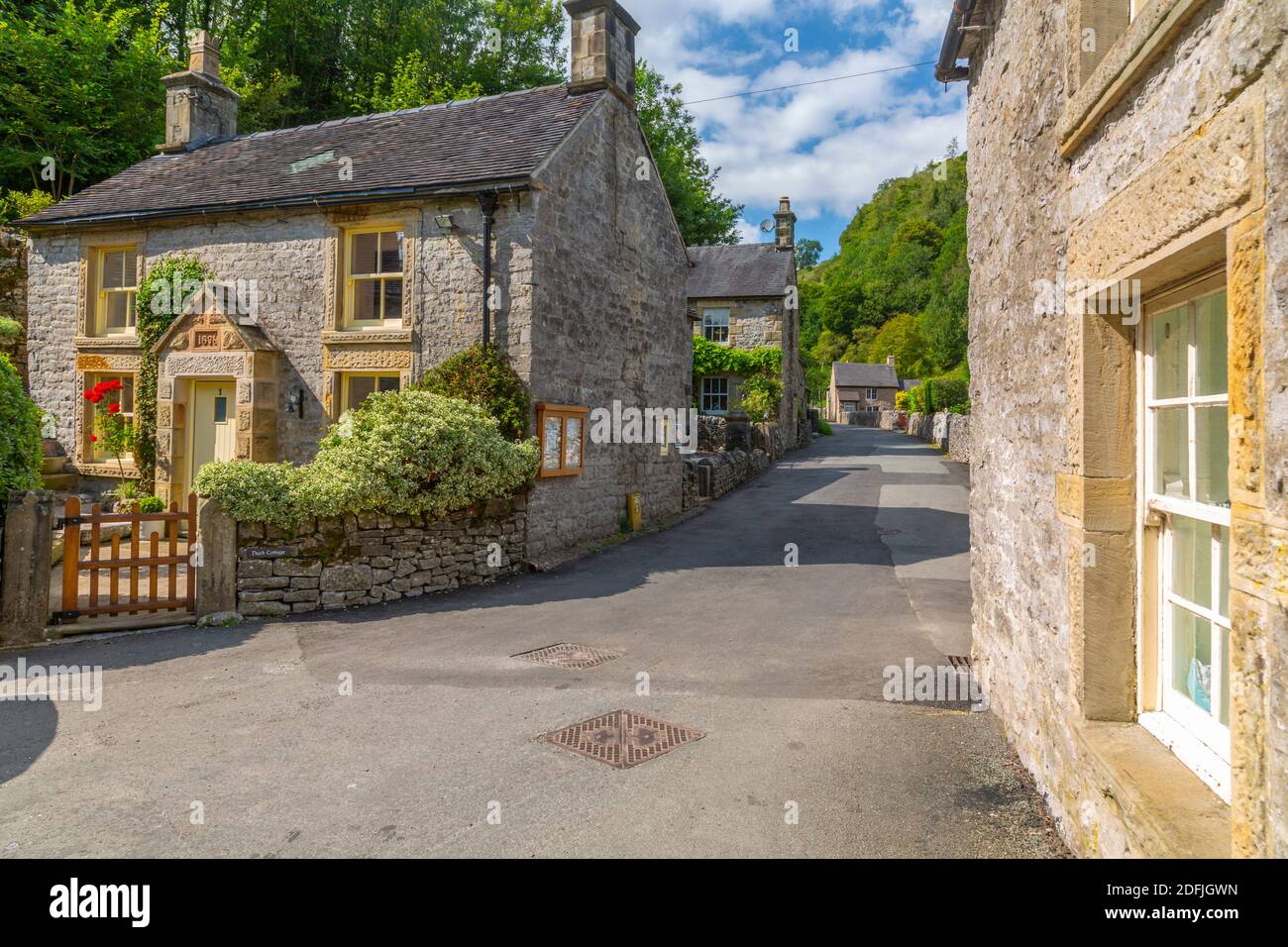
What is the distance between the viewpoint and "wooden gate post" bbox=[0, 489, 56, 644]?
779 centimetres

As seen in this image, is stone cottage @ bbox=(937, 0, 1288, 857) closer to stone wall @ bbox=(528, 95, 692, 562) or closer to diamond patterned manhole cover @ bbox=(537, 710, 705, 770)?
diamond patterned manhole cover @ bbox=(537, 710, 705, 770)

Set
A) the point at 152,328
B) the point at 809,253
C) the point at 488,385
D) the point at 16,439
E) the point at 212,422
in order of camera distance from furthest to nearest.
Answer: the point at 809,253 < the point at 152,328 < the point at 212,422 < the point at 488,385 < the point at 16,439

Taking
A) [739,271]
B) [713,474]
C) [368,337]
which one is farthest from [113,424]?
[739,271]

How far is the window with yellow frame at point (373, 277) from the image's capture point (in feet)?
44.0

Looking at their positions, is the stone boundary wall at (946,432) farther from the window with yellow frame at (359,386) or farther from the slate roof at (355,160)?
the window with yellow frame at (359,386)

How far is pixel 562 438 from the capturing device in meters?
12.9

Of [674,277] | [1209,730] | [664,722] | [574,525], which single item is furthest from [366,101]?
[1209,730]

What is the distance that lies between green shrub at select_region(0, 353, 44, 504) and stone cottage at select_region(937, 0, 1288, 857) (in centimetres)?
930

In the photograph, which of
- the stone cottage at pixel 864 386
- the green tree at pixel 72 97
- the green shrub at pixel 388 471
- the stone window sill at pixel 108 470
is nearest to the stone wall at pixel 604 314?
the green shrub at pixel 388 471

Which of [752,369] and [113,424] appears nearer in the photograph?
[113,424]

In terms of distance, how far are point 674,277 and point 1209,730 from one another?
15758 mm

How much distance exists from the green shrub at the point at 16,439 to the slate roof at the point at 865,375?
2876 inches

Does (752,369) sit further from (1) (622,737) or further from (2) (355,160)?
(1) (622,737)

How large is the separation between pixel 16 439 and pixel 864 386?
73973 mm
